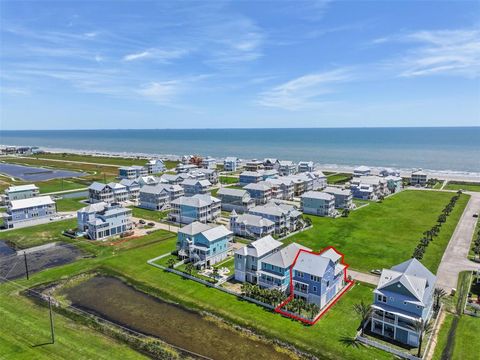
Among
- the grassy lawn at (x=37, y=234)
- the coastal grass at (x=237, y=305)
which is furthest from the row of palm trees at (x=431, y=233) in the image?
the grassy lawn at (x=37, y=234)

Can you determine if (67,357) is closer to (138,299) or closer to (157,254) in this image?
(138,299)

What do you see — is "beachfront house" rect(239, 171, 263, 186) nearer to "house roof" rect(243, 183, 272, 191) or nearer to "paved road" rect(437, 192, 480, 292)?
"house roof" rect(243, 183, 272, 191)

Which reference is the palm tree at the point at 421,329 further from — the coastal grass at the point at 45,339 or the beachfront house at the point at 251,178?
the beachfront house at the point at 251,178

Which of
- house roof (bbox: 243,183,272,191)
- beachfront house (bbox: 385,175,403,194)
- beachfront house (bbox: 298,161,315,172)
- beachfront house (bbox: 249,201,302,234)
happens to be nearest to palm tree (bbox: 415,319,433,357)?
beachfront house (bbox: 249,201,302,234)

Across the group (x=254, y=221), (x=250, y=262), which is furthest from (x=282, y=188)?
(x=250, y=262)

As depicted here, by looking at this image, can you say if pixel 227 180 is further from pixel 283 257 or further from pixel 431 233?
pixel 283 257

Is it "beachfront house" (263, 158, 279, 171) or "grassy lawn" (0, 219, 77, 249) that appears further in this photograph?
"beachfront house" (263, 158, 279, 171)

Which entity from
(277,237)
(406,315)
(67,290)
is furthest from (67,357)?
(277,237)
